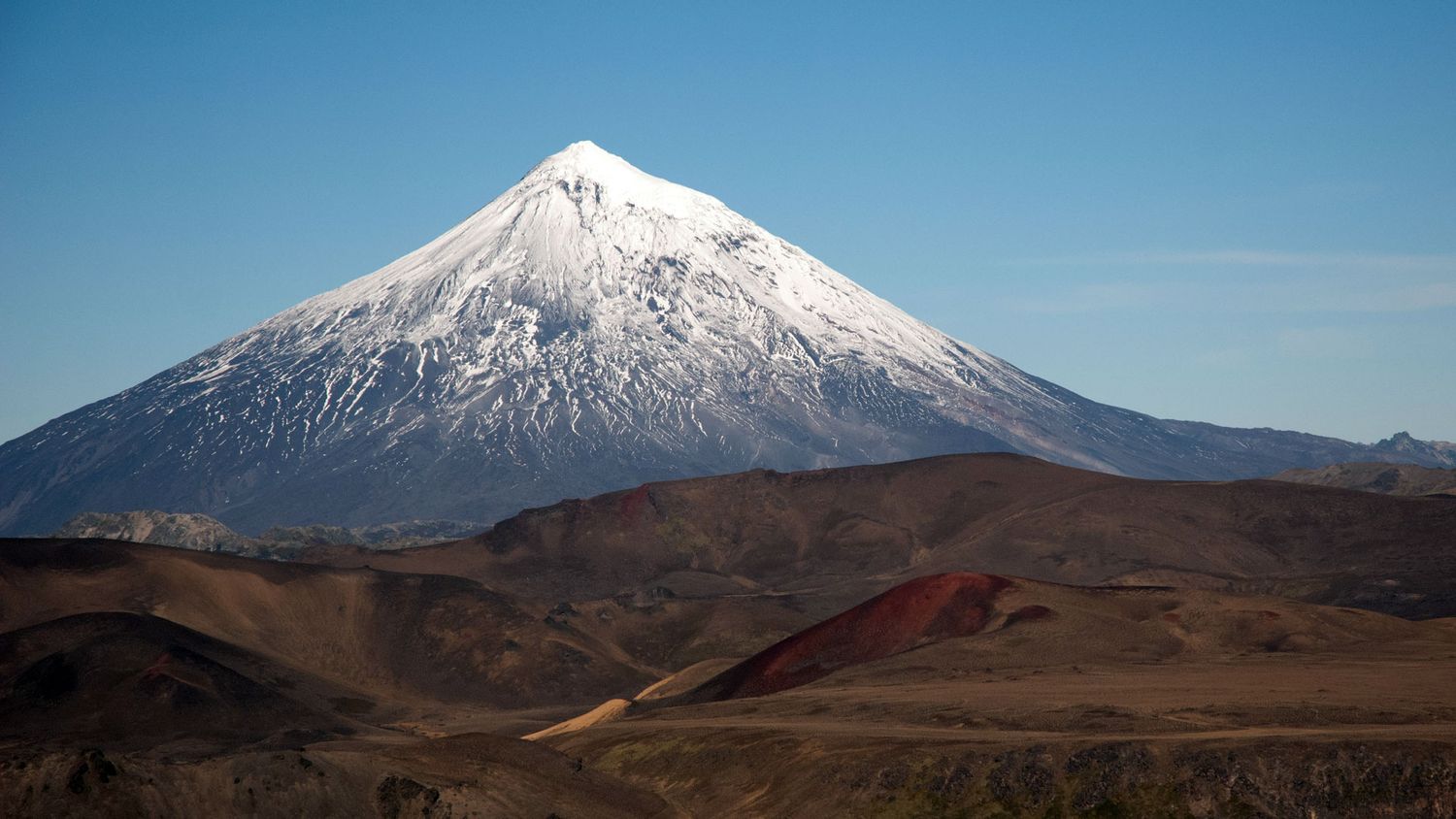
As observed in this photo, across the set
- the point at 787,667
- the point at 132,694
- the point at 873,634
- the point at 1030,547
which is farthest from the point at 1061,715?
the point at 1030,547

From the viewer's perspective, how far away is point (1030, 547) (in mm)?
170750

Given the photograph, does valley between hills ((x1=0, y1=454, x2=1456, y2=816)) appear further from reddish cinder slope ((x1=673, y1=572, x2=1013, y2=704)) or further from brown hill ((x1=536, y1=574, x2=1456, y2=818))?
reddish cinder slope ((x1=673, y1=572, x2=1013, y2=704))

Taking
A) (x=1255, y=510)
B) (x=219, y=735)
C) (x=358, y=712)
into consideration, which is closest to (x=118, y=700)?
(x=219, y=735)

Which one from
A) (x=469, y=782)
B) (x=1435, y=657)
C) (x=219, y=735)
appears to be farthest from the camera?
(x=219, y=735)

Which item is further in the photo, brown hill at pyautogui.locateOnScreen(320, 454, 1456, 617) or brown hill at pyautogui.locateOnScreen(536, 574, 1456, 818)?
brown hill at pyautogui.locateOnScreen(320, 454, 1456, 617)

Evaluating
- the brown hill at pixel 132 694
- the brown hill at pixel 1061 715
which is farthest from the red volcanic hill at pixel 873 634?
the brown hill at pixel 132 694

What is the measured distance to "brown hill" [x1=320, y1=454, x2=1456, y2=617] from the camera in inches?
6093

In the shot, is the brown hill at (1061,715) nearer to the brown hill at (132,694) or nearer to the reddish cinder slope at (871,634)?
the reddish cinder slope at (871,634)

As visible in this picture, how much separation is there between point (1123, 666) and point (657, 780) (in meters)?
30.8

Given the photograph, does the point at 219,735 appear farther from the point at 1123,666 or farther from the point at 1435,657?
the point at 1435,657

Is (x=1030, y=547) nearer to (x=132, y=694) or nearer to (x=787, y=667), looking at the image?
(x=787, y=667)

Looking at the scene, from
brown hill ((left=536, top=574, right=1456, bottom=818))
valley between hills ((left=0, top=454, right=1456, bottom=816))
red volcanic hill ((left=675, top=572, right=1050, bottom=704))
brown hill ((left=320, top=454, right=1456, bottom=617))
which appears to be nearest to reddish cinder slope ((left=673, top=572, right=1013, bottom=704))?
red volcanic hill ((left=675, top=572, right=1050, bottom=704))

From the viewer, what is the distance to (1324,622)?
98.1m

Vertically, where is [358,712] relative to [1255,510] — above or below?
below
